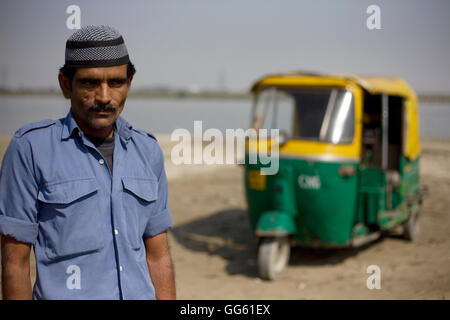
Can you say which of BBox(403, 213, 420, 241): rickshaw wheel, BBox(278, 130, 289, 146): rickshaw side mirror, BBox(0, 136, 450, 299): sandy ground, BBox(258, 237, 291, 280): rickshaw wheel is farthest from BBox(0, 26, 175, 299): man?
BBox(403, 213, 420, 241): rickshaw wheel

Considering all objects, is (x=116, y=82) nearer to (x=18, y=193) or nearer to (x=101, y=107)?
(x=101, y=107)

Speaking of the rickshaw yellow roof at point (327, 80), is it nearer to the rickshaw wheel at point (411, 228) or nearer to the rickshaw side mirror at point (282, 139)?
the rickshaw side mirror at point (282, 139)

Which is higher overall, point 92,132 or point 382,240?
point 92,132

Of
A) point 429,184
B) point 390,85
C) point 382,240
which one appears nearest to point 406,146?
point 390,85

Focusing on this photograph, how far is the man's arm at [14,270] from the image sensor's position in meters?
2.00

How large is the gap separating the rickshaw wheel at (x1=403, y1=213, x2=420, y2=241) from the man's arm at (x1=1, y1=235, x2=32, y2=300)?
797 centimetres

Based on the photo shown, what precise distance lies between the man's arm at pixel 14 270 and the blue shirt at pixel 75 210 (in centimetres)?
5

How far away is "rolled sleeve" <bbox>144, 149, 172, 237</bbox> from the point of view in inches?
93.4

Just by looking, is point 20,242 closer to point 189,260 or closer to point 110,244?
point 110,244

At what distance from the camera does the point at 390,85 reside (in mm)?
8250
